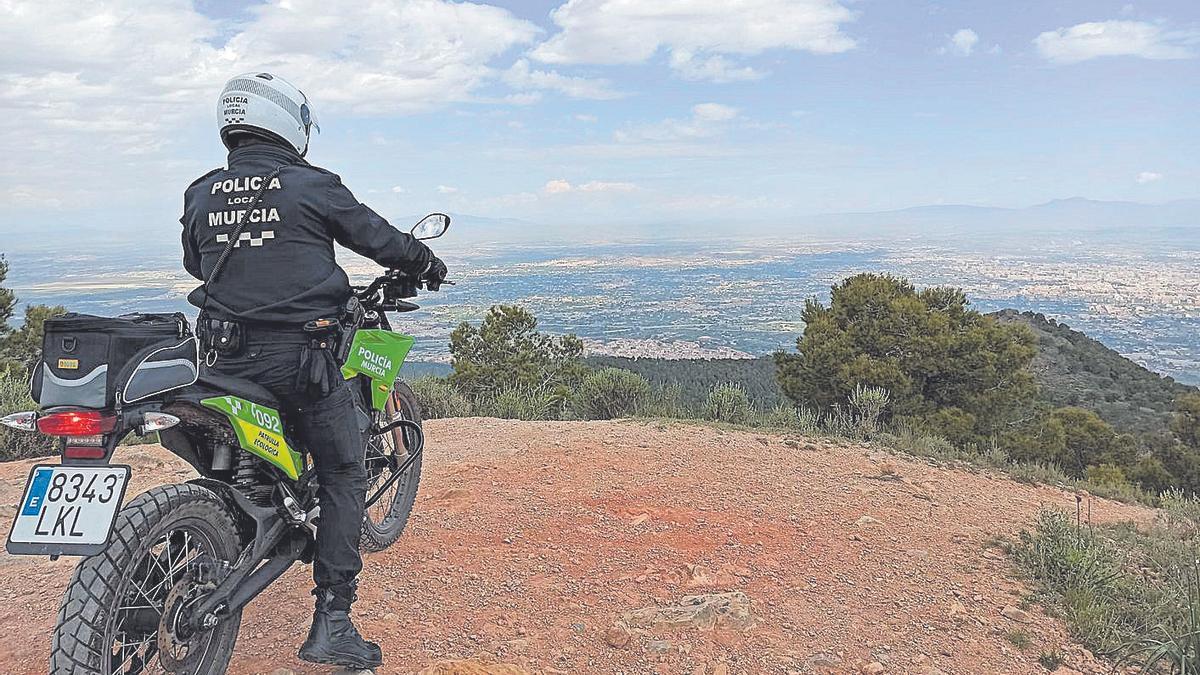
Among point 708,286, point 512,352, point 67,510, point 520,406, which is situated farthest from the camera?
point 708,286

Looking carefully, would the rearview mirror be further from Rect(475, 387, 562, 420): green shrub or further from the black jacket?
Rect(475, 387, 562, 420): green shrub

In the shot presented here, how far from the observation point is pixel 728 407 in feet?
30.3

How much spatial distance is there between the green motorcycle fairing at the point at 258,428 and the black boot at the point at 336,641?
0.55m

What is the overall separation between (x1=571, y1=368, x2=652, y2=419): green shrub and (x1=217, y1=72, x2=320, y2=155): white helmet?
6584mm

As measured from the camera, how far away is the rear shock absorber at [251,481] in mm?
3119

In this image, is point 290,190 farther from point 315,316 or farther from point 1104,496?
point 1104,496

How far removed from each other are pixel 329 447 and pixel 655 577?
1.87m

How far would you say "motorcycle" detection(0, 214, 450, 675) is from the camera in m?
2.43

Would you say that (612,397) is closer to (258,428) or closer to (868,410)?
(868,410)

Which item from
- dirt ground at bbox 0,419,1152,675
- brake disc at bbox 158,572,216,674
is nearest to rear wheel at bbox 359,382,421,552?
dirt ground at bbox 0,419,1152,675

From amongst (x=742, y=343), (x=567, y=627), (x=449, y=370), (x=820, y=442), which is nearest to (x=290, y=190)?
(x=567, y=627)

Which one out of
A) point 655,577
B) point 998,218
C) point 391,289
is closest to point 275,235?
point 391,289

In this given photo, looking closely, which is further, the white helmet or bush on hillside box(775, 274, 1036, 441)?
bush on hillside box(775, 274, 1036, 441)

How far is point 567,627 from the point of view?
3.60m
